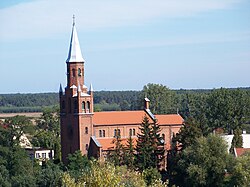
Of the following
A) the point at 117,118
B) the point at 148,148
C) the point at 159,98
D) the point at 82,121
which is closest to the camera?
the point at 148,148

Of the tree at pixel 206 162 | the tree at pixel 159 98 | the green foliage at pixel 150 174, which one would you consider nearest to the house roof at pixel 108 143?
the green foliage at pixel 150 174

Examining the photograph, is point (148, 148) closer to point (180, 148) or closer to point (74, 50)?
point (180, 148)

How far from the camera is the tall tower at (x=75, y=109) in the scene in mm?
84375

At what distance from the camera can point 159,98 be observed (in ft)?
433

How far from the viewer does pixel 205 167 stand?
6875 cm

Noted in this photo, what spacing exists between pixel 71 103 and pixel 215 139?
2123cm

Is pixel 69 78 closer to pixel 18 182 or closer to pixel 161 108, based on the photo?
pixel 18 182

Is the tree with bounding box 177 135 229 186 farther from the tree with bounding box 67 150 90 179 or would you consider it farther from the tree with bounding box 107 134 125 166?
the tree with bounding box 67 150 90 179

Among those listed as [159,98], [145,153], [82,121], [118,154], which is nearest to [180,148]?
[145,153]

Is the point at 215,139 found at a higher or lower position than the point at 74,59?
lower

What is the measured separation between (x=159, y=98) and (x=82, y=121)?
160 ft

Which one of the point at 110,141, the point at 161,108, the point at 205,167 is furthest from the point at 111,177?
the point at 161,108

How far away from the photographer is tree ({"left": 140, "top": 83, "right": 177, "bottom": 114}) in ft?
427

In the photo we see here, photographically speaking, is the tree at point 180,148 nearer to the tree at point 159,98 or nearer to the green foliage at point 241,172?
the green foliage at point 241,172
